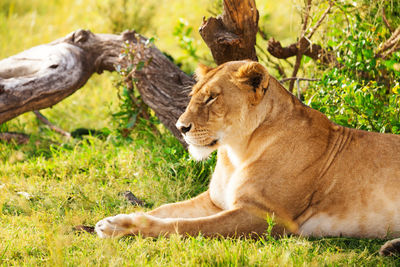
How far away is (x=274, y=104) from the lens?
3.33 m

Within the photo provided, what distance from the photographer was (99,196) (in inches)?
161

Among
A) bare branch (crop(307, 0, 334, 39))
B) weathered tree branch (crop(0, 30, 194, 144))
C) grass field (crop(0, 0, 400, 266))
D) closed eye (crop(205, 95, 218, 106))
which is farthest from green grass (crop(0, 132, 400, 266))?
bare branch (crop(307, 0, 334, 39))

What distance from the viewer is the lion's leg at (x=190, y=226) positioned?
3059 mm

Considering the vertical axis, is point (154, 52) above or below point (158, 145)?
above

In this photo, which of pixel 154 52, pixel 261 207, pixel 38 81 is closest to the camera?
pixel 261 207

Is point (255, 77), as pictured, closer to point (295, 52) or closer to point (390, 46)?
point (295, 52)

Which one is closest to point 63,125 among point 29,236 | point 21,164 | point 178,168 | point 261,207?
point 21,164

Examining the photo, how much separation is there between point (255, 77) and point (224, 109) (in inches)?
9.8

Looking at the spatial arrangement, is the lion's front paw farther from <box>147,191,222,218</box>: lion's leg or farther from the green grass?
<box>147,191,222,218</box>: lion's leg

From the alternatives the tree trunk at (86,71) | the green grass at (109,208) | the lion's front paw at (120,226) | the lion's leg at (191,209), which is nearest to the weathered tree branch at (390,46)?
the tree trunk at (86,71)

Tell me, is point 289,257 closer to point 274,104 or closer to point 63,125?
point 274,104

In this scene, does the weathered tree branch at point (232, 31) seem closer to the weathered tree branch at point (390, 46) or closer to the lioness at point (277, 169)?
the lioness at point (277, 169)

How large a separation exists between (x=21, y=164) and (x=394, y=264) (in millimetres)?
3295

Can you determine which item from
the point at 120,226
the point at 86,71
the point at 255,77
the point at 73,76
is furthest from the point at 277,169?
the point at 86,71
